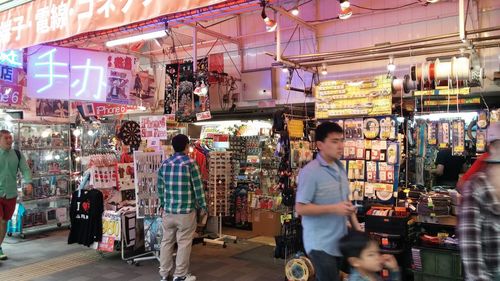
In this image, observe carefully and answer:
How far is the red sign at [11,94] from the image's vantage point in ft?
23.4

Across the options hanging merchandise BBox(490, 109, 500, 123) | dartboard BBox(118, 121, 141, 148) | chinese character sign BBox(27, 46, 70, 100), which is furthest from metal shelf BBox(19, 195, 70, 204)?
hanging merchandise BBox(490, 109, 500, 123)

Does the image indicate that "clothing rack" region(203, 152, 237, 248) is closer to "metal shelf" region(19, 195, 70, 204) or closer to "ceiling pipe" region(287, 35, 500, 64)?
"ceiling pipe" region(287, 35, 500, 64)

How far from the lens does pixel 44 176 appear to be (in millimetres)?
9000

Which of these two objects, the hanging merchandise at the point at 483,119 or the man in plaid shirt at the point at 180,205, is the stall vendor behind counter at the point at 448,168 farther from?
the man in plaid shirt at the point at 180,205

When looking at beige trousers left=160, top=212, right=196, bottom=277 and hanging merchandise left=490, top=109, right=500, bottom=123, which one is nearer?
hanging merchandise left=490, top=109, right=500, bottom=123

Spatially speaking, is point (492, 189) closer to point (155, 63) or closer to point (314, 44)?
point (314, 44)

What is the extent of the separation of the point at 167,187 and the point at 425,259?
11.0 ft

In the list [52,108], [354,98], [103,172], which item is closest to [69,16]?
[103,172]

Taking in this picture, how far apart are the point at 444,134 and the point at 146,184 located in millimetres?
4270

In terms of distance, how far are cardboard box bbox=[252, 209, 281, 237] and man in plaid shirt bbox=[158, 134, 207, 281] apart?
314 cm

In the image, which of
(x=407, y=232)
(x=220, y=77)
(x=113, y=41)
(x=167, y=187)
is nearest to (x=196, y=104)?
(x=220, y=77)

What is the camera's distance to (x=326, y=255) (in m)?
3.01

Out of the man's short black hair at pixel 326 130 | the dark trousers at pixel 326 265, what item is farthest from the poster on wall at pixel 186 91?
the dark trousers at pixel 326 265

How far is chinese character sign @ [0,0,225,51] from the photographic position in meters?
2.81
